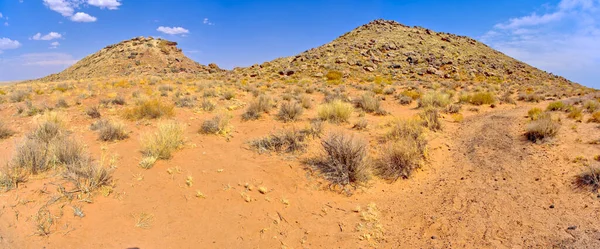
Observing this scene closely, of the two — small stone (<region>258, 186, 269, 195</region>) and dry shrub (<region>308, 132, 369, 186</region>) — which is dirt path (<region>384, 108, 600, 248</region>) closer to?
dry shrub (<region>308, 132, 369, 186</region>)

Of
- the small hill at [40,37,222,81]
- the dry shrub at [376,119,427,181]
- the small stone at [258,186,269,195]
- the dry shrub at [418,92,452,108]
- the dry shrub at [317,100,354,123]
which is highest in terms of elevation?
the small hill at [40,37,222,81]

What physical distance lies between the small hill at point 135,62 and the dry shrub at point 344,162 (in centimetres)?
3438

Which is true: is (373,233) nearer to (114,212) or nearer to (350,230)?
(350,230)

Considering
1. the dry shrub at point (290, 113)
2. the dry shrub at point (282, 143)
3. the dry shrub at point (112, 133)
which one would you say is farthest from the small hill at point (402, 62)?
the dry shrub at point (112, 133)

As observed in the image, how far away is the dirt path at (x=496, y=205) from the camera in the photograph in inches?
142

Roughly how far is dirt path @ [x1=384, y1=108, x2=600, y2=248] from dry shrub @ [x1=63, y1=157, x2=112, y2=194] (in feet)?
14.3

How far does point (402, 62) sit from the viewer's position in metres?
26.7

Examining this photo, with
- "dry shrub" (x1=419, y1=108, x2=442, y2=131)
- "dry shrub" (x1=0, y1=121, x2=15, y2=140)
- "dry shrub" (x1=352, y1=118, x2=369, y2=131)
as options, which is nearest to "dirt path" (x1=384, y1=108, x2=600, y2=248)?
"dry shrub" (x1=419, y1=108, x2=442, y2=131)

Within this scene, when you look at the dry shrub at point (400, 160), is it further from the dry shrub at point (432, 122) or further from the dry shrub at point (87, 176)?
the dry shrub at point (87, 176)

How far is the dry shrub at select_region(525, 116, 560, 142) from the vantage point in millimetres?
6176

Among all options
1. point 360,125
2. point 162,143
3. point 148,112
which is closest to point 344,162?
point 360,125

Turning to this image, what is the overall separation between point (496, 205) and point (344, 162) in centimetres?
236

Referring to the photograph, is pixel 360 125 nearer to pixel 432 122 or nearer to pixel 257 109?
pixel 432 122

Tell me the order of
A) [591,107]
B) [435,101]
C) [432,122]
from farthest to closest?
[435,101], [591,107], [432,122]
